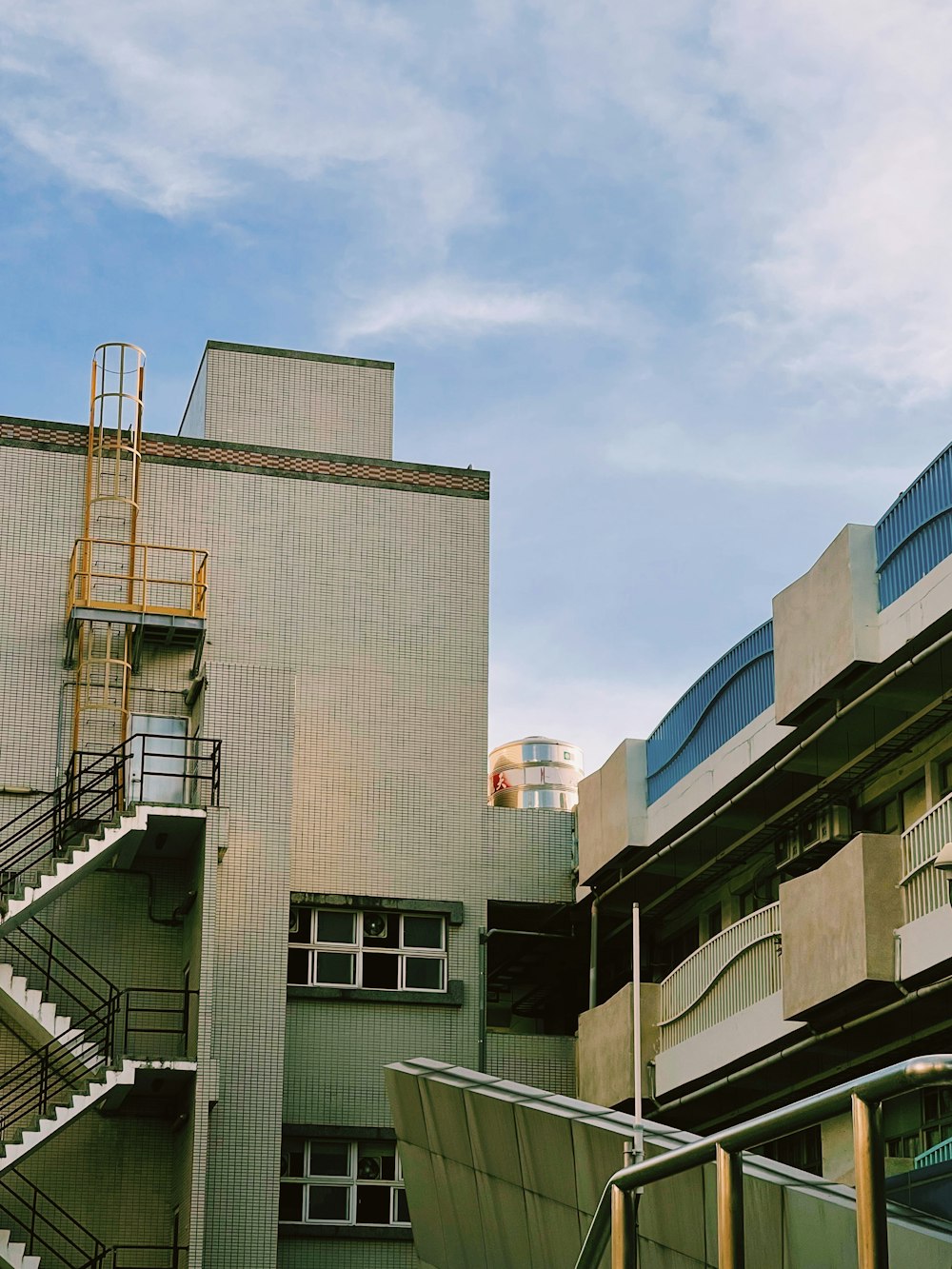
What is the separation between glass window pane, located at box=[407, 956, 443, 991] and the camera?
3125 cm

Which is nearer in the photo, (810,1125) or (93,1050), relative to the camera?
(810,1125)

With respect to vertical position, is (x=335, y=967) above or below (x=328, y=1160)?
above

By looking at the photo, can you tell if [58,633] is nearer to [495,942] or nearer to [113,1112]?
[113,1112]

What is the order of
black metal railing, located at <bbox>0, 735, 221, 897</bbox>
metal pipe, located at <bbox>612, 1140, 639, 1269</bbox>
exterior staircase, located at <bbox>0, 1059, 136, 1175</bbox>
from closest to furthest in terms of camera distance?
metal pipe, located at <bbox>612, 1140, 639, 1269</bbox>
exterior staircase, located at <bbox>0, 1059, 136, 1175</bbox>
black metal railing, located at <bbox>0, 735, 221, 897</bbox>

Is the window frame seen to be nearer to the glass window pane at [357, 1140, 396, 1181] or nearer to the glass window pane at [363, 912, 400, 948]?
the glass window pane at [363, 912, 400, 948]

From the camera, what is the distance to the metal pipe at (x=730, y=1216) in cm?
696

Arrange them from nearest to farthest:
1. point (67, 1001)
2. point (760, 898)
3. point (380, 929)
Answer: point (67, 1001), point (760, 898), point (380, 929)

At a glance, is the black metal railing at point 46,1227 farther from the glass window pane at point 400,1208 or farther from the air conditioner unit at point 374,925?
the air conditioner unit at point 374,925

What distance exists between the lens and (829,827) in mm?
27781

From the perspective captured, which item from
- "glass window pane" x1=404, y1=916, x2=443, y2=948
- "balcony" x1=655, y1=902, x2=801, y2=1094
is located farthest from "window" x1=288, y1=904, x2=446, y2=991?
"balcony" x1=655, y1=902, x2=801, y2=1094

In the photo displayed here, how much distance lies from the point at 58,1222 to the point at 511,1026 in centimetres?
1357

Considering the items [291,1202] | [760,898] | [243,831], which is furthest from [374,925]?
[760,898]

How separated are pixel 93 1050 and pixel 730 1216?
2241 cm

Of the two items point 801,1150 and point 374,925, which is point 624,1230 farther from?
point 374,925
